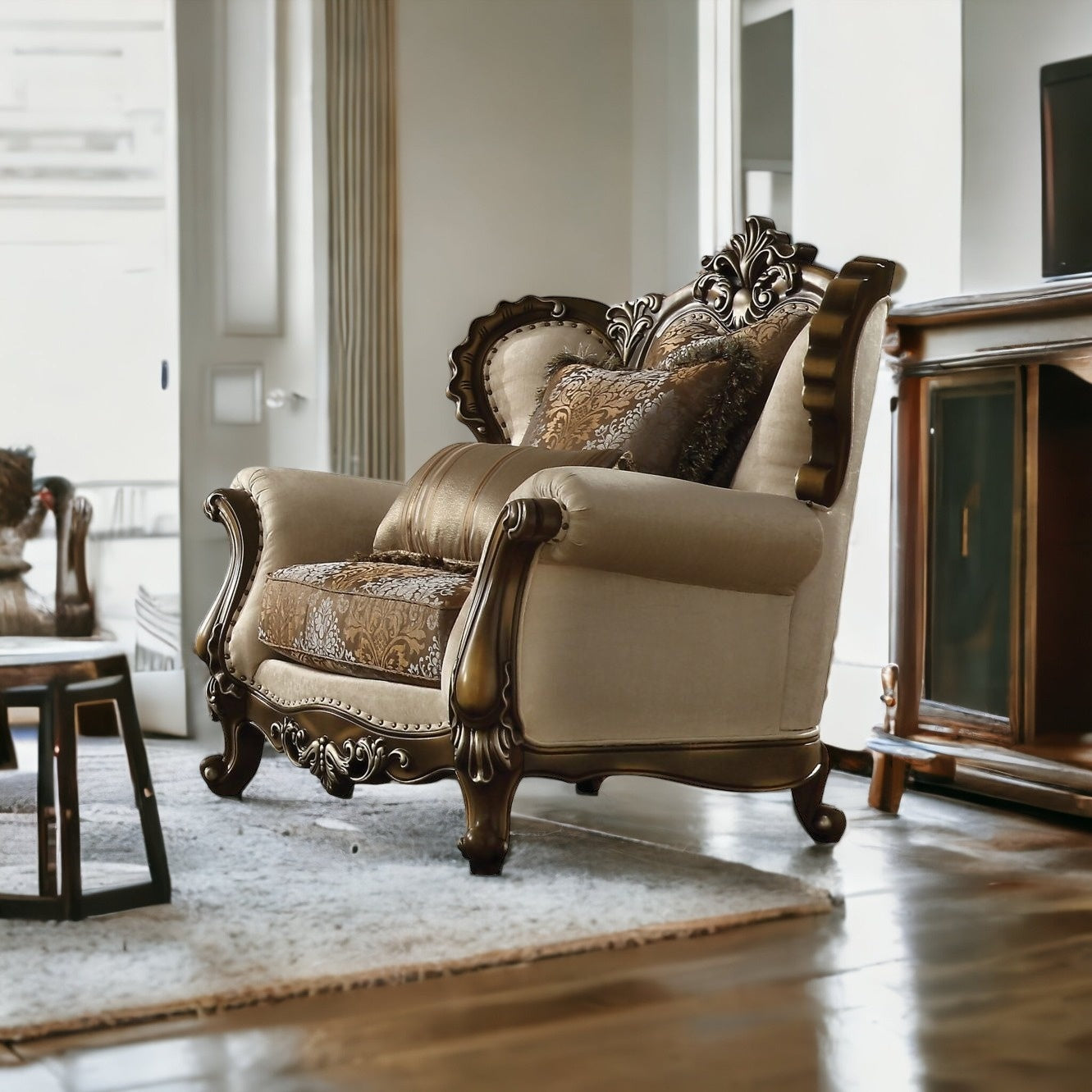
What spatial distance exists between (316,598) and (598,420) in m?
0.63

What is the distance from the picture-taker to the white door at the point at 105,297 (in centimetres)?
442

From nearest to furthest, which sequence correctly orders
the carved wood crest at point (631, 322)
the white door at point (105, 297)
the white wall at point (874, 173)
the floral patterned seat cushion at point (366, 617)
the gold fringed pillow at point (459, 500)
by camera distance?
the floral patterned seat cushion at point (366, 617) → the gold fringed pillow at point (459, 500) → the carved wood crest at point (631, 322) → the white wall at point (874, 173) → the white door at point (105, 297)

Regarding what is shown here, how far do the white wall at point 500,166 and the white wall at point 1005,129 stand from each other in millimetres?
1746

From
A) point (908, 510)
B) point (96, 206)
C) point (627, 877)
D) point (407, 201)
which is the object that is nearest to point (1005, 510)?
point (908, 510)

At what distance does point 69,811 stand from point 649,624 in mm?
957

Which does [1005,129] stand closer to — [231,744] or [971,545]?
[971,545]

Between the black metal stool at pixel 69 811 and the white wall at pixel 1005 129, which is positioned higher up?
the white wall at pixel 1005 129

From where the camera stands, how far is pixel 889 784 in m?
3.11

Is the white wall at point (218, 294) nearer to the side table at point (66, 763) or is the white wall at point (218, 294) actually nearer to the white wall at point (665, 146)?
the white wall at point (665, 146)

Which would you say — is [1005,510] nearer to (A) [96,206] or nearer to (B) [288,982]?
(B) [288,982]

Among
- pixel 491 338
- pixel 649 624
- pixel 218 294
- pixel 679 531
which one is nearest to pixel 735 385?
pixel 679 531

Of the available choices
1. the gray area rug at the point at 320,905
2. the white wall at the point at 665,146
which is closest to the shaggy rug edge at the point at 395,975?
the gray area rug at the point at 320,905

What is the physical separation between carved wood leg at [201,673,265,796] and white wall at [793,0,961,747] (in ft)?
4.96

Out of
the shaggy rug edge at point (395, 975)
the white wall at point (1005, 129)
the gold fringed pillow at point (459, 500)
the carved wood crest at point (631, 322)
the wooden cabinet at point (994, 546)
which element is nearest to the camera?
the shaggy rug edge at point (395, 975)
